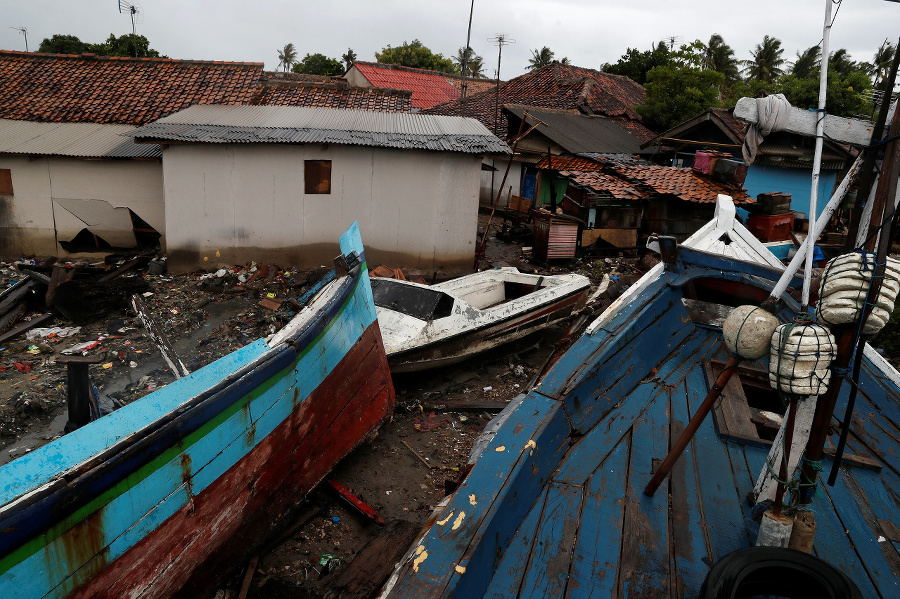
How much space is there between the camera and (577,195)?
43.9 feet

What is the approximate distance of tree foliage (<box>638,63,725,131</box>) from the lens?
61.3 feet

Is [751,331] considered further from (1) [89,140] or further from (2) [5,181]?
(2) [5,181]

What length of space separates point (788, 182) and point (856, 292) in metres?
16.8

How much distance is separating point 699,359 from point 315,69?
37.1 meters

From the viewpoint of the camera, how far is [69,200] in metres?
11.7

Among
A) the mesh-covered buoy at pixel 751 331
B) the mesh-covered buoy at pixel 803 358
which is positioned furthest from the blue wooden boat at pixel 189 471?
the mesh-covered buoy at pixel 803 358

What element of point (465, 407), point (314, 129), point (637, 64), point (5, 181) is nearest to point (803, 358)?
Answer: point (465, 407)

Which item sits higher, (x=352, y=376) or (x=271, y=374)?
(x=271, y=374)

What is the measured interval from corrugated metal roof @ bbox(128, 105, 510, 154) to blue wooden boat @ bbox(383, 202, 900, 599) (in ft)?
24.2

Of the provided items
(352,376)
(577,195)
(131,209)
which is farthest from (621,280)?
(131,209)

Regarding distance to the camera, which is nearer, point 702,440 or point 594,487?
point 594,487

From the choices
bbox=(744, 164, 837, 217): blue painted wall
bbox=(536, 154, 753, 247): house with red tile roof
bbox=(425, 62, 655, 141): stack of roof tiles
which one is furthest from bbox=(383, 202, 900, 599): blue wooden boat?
bbox=(425, 62, 655, 141): stack of roof tiles

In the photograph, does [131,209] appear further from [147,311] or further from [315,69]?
[315,69]

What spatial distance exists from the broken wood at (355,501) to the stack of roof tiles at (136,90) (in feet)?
38.9
